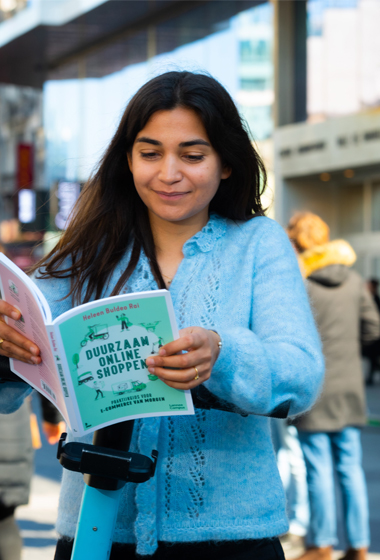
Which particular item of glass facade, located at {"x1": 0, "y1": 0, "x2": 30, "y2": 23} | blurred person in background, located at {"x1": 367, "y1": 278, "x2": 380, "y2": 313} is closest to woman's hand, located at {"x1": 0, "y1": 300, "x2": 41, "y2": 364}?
blurred person in background, located at {"x1": 367, "y1": 278, "x2": 380, "y2": 313}

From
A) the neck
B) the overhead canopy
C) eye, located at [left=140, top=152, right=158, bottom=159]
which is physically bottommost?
the neck

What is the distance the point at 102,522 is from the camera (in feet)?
4.50

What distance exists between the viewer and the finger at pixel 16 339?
1402mm

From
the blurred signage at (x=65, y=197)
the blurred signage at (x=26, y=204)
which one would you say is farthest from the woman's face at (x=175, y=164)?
the blurred signage at (x=26, y=204)

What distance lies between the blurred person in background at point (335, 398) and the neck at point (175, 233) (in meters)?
2.58

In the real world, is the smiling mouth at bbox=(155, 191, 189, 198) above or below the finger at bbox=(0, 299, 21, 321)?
above

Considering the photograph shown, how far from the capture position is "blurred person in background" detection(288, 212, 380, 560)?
4230 millimetres

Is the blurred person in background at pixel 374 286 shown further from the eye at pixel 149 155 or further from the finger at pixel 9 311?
the finger at pixel 9 311

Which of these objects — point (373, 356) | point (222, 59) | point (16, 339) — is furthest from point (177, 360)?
point (222, 59)

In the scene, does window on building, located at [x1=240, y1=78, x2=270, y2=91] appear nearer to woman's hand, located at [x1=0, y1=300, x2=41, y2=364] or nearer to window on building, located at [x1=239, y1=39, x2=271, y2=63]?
window on building, located at [x1=239, y1=39, x2=271, y2=63]

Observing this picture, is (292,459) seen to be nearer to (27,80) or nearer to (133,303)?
(133,303)

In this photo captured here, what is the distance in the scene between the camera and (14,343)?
1446mm

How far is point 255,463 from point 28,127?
24.0 meters

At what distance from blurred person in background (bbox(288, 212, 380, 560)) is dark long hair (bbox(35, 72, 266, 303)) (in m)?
2.57
